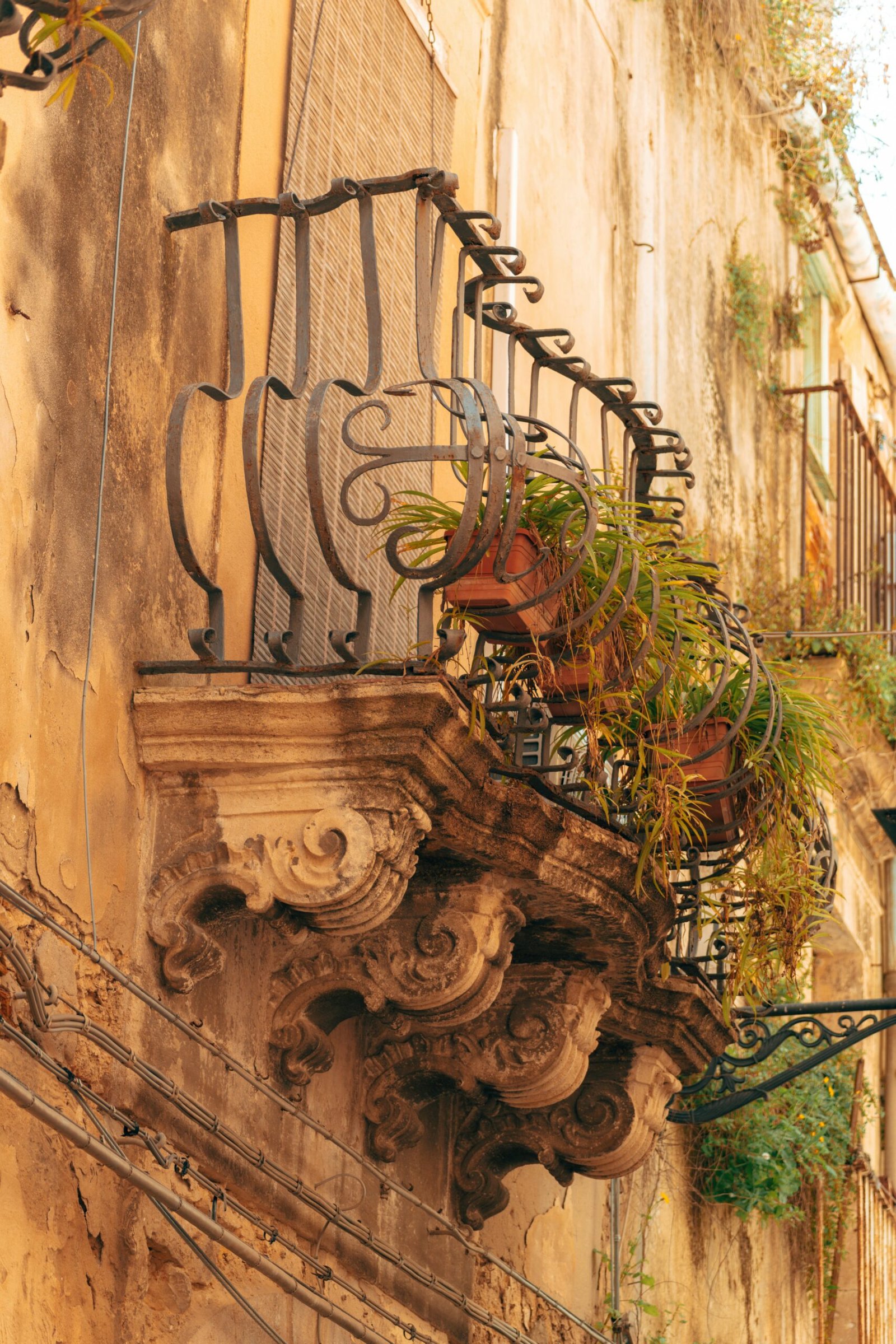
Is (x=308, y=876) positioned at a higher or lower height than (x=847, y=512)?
lower

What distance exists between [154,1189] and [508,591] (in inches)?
62.6

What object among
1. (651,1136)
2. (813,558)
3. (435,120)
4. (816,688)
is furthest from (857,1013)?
(435,120)

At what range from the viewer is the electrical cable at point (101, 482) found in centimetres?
400

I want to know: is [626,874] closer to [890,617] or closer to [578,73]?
[578,73]

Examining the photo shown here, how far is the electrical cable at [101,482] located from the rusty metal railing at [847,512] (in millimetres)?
6335

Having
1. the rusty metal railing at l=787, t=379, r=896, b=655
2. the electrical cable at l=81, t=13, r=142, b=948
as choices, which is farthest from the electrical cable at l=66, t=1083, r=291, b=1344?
the rusty metal railing at l=787, t=379, r=896, b=655

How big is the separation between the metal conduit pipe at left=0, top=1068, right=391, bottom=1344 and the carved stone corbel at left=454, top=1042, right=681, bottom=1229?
5.09 ft

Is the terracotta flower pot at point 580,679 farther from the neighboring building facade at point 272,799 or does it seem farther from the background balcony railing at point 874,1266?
the background balcony railing at point 874,1266

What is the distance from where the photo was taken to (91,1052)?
3.91 metres

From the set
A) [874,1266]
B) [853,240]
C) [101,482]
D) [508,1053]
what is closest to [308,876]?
[101,482]

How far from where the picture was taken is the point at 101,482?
416cm

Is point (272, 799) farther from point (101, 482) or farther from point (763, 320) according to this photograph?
point (763, 320)

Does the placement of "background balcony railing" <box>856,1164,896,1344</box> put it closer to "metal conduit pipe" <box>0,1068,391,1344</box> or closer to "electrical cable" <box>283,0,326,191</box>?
"metal conduit pipe" <box>0,1068,391,1344</box>

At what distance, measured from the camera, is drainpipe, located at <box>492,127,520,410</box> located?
22.6 ft
